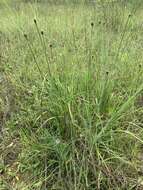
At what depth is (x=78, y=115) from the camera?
252 centimetres

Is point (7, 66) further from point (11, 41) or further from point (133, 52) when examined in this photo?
point (133, 52)

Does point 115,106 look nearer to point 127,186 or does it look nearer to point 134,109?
point 134,109

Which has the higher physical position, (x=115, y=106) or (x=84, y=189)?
(x=115, y=106)

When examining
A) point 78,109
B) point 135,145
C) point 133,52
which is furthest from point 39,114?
point 133,52

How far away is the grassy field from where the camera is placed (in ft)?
7.73

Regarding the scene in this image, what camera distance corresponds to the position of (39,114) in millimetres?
2775

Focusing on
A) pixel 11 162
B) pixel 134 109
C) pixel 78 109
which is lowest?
pixel 11 162

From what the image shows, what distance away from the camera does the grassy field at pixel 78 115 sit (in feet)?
7.73

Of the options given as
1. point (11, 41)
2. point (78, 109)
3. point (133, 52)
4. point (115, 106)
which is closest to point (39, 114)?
point (78, 109)

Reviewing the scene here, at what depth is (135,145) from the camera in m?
2.52

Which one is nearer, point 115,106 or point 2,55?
point 115,106

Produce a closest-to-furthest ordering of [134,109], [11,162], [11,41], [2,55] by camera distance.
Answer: [11,162] < [134,109] < [2,55] < [11,41]

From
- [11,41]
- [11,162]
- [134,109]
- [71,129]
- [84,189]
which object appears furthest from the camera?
[11,41]

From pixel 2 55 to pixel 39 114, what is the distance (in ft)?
4.23
